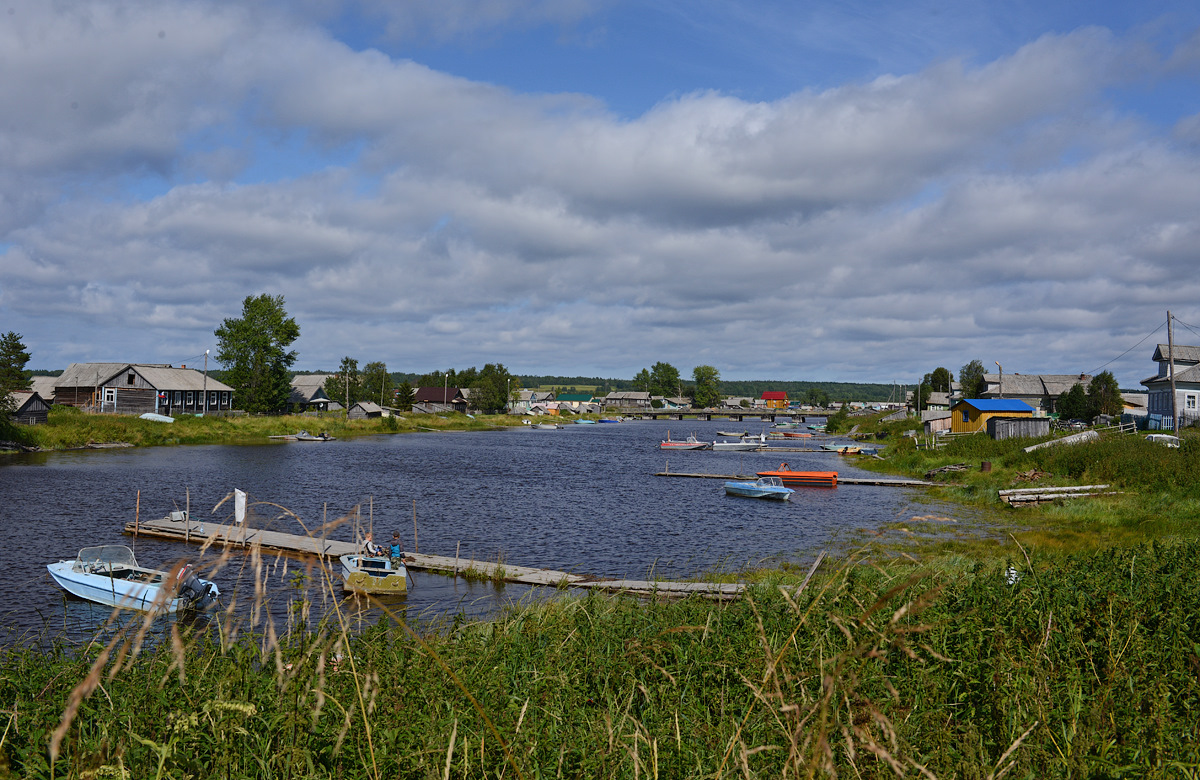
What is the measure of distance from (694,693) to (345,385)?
14089 centimetres

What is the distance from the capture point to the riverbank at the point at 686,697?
14.1 ft

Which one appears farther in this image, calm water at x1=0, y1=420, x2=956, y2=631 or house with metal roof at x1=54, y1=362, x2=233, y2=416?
house with metal roof at x1=54, y1=362, x2=233, y2=416

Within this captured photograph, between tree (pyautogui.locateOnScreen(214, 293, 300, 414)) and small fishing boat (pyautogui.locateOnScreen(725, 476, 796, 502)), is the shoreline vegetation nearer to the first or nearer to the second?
small fishing boat (pyautogui.locateOnScreen(725, 476, 796, 502))

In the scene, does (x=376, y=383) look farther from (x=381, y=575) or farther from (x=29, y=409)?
(x=381, y=575)

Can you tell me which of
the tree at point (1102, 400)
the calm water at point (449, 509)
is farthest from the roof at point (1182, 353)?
the calm water at point (449, 509)

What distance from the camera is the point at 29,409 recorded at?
74000 millimetres

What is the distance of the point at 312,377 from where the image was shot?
149 metres

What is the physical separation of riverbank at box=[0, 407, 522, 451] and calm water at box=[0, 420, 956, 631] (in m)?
4.45

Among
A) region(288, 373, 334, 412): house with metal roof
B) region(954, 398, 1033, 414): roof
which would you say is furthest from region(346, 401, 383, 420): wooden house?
region(954, 398, 1033, 414): roof

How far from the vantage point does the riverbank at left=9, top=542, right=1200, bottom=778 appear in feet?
14.1

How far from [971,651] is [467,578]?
64.0ft

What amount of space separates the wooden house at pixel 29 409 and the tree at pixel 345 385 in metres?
56.9

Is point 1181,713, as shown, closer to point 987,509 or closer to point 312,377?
point 987,509

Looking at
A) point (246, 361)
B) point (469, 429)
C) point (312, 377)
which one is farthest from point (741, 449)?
point (312, 377)
